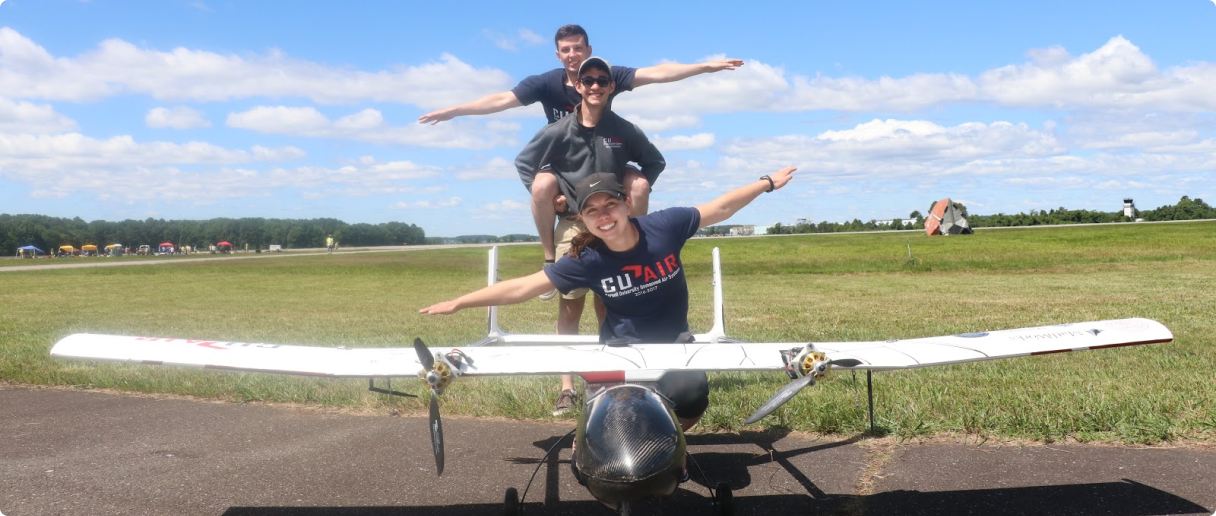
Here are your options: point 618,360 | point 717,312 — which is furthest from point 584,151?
point 618,360

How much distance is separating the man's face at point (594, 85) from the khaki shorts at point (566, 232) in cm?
118

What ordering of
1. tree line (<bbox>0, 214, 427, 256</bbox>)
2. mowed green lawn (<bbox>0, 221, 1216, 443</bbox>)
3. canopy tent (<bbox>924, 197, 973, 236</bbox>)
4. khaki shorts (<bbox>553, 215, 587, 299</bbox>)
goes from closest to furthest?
1. mowed green lawn (<bbox>0, 221, 1216, 443</bbox>)
2. khaki shorts (<bbox>553, 215, 587, 299</bbox>)
3. canopy tent (<bbox>924, 197, 973, 236</bbox>)
4. tree line (<bbox>0, 214, 427, 256</bbox>)

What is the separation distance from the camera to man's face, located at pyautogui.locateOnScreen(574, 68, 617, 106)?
6.64m

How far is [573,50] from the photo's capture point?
7223mm

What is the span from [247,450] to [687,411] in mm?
3645

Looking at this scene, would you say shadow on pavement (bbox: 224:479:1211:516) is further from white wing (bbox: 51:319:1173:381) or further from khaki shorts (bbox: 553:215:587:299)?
khaki shorts (bbox: 553:215:587:299)

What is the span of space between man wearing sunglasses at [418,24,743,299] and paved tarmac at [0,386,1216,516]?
2.00 metres

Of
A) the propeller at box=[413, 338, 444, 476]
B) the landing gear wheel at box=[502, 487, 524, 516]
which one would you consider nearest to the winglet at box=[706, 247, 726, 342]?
the landing gear wheel at box=[502, 487, 524, 516]

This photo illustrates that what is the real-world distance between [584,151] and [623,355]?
2.91 metres

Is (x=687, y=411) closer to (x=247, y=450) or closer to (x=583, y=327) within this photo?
(x=247, y=450)

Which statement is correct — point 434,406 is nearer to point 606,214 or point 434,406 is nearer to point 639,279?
point 606,214

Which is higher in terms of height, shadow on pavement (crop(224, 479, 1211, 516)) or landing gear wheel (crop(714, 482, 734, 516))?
landing gear wheel (crop(714, 482, 734, 516))

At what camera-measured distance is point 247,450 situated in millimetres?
6203

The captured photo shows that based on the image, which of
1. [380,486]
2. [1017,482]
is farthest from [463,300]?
[1017,482]
